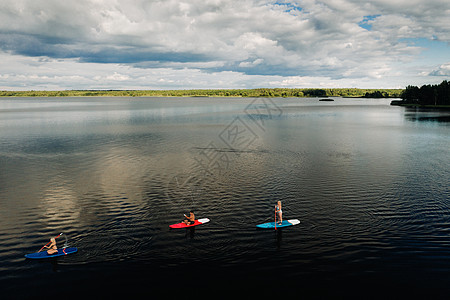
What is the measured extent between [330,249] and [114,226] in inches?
837

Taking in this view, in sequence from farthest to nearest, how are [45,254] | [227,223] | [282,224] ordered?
[227,223], [282,224], [45,254]

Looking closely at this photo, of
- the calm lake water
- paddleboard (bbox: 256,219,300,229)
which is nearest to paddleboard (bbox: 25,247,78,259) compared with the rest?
the calm lake water

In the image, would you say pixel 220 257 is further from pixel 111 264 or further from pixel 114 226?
pixel 114 226

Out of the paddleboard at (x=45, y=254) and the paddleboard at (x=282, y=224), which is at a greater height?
the paddleboard at (x=282, y=224)

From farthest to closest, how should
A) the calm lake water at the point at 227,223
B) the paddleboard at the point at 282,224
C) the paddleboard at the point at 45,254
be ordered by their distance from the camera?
the paddleboard at the point at 282,224 < the paddleboard at the point at 45,254 < the calm lake water at the point at 227,223

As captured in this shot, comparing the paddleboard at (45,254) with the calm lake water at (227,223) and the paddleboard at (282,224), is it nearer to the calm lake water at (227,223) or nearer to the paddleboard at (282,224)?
the calm lake water at (227,223)

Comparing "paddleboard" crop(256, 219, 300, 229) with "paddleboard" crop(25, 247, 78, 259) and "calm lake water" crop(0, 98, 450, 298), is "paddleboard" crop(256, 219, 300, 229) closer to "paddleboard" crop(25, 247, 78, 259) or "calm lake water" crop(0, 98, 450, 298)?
"calm lake water" crop(0, 98, 450, 298)

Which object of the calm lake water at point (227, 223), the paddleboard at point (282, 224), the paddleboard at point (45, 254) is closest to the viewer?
the calm lake water at point (227, 223)

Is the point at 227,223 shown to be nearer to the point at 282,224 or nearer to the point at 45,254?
the point at 282,224

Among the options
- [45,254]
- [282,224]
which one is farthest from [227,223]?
[45,254]

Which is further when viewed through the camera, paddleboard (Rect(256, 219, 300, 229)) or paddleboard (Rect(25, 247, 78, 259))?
paddleboard (Rect(256, 219, 300, 229))

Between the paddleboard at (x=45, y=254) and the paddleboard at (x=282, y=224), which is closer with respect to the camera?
the paddleboard at (x=45, y=254)

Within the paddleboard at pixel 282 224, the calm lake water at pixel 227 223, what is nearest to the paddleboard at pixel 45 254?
the calm lake water at pixel 227 223

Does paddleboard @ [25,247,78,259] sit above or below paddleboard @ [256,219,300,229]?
below
